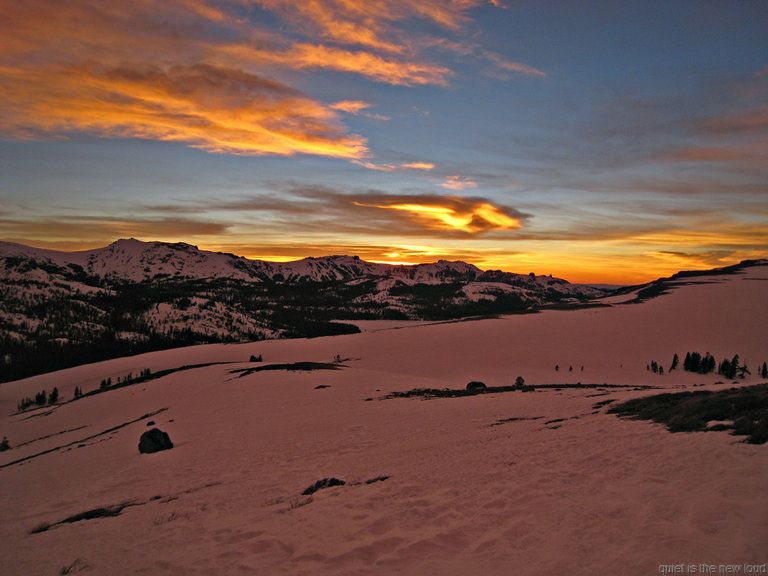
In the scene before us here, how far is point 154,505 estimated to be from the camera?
12141 millimetres

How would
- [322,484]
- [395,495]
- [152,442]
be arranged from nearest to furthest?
1. [395,495]
2. [322,484]
3. [152,442]

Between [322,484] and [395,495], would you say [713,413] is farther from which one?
[322,484]

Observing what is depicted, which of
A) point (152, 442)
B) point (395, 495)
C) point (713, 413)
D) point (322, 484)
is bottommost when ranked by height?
point (152, 442)

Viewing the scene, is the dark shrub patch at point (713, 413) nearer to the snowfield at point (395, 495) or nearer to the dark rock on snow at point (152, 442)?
the snowfield at point (395, 495)

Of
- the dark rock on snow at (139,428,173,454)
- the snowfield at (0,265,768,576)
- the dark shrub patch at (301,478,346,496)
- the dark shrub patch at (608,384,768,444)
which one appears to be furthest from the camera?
the dark rock on snow at (139,428,173,454)

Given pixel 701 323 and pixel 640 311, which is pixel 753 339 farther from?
pixel 640 311

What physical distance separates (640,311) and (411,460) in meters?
117

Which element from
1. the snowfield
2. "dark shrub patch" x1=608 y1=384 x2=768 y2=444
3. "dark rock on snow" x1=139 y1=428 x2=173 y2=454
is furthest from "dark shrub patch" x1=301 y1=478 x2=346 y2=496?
"dark rock on snow" x1=139 y1=428 x2=173 y2=454

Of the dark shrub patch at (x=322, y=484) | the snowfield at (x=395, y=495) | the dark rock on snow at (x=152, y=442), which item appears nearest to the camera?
the snowfield at (x=395, y=495)

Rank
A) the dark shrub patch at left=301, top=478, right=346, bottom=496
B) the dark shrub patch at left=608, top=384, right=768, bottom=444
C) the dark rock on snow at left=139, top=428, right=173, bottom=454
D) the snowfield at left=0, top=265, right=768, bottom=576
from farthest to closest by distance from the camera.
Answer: the dark rock on snow at left=139, top=428, right=173, bottom=454 < the dark shrub patch at left=301, top=478, right=346, bottom=496 < the dark shrub patch at left=608, top=384, right=768, bottom=444 < the snowfield at left=0, top=265, right=768, bottom=576

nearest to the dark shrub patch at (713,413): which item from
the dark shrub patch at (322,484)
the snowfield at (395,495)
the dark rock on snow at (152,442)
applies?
the snowfield at (395,495)

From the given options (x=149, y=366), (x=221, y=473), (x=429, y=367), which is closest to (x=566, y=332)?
(x=429, y=367)

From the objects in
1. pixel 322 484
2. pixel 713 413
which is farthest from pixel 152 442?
pixel 713 413

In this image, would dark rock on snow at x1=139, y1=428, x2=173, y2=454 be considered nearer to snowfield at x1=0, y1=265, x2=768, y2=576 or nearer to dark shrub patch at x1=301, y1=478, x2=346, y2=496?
snowfield at x1=0, y1=265, x2=768, y2=576
